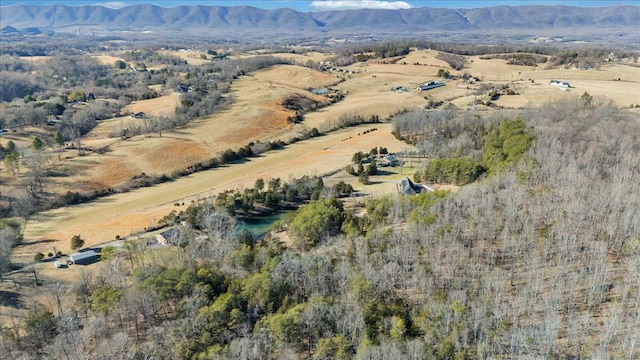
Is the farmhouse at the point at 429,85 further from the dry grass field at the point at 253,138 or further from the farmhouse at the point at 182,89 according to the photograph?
the farmhouse at the point at 182,89

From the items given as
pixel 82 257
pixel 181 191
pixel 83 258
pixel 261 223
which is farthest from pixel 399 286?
pixel 181 191

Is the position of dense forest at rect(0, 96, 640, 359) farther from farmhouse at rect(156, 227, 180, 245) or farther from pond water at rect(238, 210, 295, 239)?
pond water at rect(238, 210, 295, 239)

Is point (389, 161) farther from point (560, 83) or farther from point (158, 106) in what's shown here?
point (560, 83)

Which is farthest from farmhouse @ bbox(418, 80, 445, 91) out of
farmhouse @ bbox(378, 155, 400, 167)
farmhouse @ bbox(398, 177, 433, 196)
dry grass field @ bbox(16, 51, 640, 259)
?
farmhouse @ bbox(398, 177, 433, 196)

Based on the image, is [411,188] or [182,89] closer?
[411,188]

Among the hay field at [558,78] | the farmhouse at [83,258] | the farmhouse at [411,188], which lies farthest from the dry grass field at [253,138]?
the farmhouse at [83,258]

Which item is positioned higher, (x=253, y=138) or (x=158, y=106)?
(x=158, y=106)
